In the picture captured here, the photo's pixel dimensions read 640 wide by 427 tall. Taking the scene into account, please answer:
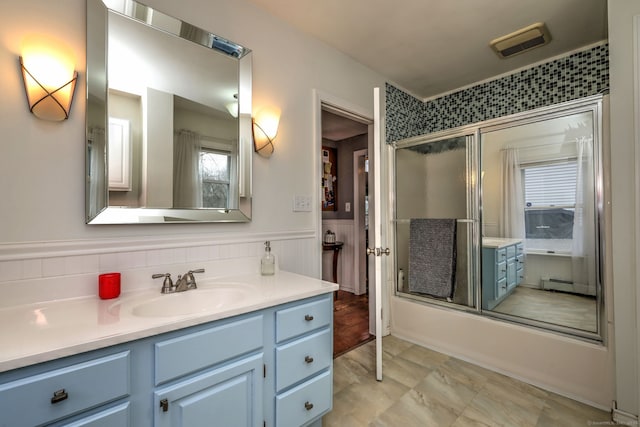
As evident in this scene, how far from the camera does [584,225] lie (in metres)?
1.82

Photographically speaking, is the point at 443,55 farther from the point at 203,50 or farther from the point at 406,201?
the point at 203,50

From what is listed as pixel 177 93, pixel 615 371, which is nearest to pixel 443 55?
pixel 177 93

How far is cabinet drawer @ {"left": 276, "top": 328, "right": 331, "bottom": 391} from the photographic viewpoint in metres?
1.27

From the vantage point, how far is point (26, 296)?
1.13 meters

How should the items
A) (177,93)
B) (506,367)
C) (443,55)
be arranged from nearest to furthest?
(177,93) → (506,367) → (443,55)

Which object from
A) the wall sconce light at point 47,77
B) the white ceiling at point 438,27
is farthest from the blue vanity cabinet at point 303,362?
the white ceiling at point 438,27

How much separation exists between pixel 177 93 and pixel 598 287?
107 inches

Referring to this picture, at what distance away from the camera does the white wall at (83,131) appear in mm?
1130

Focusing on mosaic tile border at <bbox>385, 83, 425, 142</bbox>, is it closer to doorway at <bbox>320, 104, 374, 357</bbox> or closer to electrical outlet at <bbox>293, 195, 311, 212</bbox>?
doorway at <bbox>320, 104, 374, 357</bbox>

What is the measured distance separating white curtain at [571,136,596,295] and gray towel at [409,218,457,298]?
776mm

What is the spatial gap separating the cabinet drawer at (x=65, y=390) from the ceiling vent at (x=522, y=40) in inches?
118

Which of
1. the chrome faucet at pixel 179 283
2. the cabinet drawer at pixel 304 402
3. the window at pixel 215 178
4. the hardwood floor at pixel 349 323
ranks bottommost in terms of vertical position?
the hardwood floor at pixel 349 323

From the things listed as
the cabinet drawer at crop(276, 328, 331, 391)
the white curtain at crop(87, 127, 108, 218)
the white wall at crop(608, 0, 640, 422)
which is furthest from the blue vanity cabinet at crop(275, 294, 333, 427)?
the white wall at crop(608, 0, 640, 422)

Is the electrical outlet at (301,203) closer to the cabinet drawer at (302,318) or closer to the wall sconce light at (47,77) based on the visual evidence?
the cabinet drawer at (302,318)
